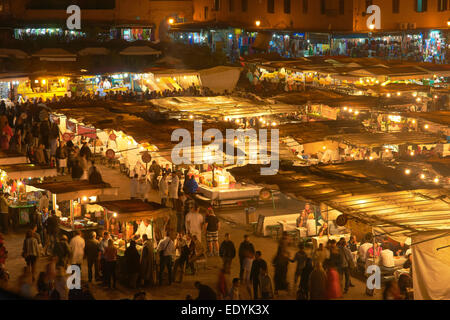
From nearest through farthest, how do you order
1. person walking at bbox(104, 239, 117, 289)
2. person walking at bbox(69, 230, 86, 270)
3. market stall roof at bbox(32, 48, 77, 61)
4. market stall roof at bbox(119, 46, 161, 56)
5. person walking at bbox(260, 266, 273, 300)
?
person walking at bbox(260, 266, 273, 300)
person walking at bbox(104, 239, 117, 289)
person walking at bbox(69, 230, 86, 270)
market stall roof at bbox(32, 48, 77, 61)
market stall roof at bbox(119, 46, 161, 56)

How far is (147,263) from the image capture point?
14164 mm

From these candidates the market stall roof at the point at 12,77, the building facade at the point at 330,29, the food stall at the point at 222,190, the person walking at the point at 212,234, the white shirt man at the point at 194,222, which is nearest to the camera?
the person walking at the point at 212,234

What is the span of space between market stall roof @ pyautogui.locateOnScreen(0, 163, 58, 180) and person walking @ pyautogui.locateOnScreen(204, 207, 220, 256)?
4.05 metres

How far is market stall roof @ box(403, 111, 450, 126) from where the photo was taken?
20703 mm

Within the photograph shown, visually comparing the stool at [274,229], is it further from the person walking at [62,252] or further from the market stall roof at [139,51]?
the market stall roof at [139,51]

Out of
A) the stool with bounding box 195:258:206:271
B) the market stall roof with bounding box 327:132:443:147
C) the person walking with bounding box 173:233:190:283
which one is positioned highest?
the market stall roof with bounding box 327:132:443:147

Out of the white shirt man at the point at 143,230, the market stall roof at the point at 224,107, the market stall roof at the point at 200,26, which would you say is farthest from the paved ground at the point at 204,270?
the market stall roof at the point at 200,26

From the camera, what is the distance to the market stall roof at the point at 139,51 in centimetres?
3609

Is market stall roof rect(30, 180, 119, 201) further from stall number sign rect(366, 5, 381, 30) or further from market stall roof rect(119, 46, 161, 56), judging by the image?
stall number sign rect(366, 5, 381, 30)

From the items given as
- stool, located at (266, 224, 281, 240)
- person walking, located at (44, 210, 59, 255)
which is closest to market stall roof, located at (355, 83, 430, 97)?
stool, located at (266, 224, 281, 240)

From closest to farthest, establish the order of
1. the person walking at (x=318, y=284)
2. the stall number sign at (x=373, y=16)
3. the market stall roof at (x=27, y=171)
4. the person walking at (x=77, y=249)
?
the person walking at (x=318, y=284) < the person walking at (x=77, y=249) < the market stall roof at (x=27, y=171) < the stall number sign at (x=373, y=16)

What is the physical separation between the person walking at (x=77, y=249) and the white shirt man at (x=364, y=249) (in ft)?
16.6

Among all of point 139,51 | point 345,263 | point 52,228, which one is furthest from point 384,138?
point 139,51

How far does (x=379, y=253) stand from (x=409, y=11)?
30.0 meters
